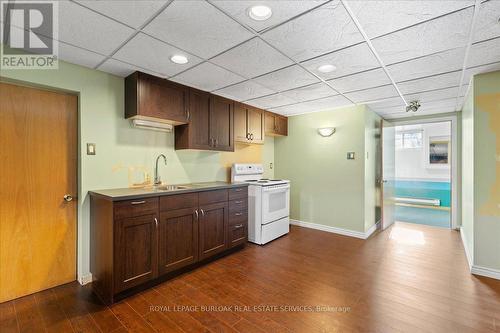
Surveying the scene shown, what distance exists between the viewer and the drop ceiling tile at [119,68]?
2344 millimetres

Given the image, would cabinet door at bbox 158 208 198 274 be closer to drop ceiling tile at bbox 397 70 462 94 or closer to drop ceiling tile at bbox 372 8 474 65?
drop ceiling tile at bbox 372 8 474 65

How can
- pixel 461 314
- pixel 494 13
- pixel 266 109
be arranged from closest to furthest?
1. pixel 494 13
2. pixel 461 314
3. pixel 266 109

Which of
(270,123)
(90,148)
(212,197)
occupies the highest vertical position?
(270,123)

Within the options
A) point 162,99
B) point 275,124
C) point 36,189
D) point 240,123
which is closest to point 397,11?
point 162,99

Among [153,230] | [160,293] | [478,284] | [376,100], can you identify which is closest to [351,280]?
[478,284]

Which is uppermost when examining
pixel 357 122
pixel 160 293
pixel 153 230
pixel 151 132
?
pixel 357 122

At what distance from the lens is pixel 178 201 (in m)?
2.54

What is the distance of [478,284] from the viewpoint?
2.42 m

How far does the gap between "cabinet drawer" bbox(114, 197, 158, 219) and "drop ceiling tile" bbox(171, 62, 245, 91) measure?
147 cm

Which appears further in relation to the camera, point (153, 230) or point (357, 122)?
point (357, 122)

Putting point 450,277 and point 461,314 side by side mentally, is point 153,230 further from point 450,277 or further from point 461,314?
point 450,277

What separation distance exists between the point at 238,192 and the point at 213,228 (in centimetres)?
66

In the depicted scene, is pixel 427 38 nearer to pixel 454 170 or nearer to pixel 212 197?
pixel 212 197

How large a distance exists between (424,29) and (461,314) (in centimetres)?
236
